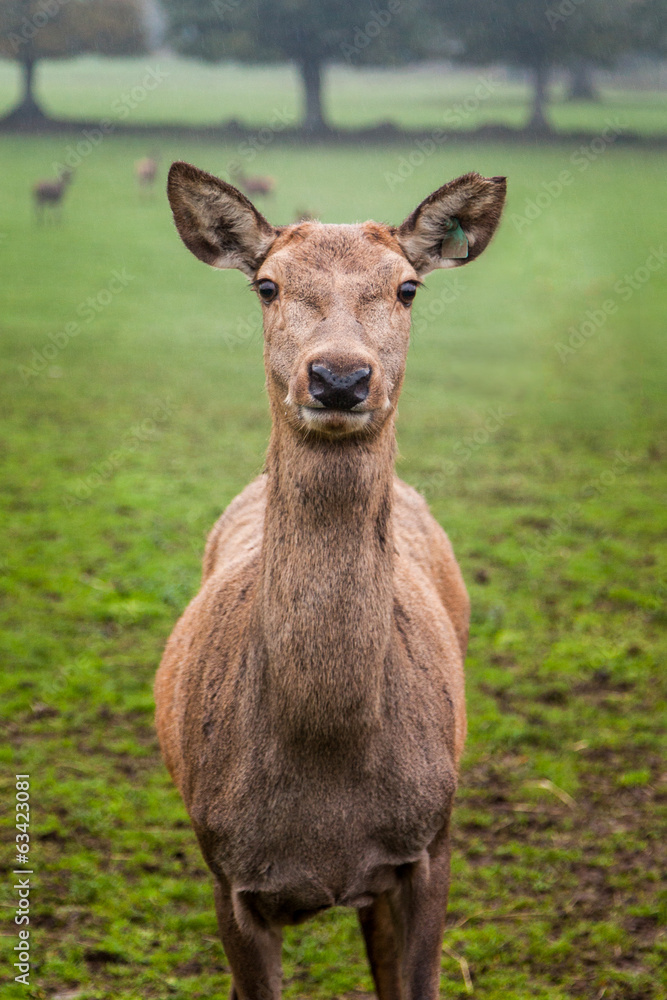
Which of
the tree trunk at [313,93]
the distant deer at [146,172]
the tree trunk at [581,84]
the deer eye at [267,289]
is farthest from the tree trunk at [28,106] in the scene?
the deer eye at [267,289]

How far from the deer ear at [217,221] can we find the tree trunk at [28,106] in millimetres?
30783

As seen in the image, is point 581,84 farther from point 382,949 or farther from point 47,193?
point 382,949

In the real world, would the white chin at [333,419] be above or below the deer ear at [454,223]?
below

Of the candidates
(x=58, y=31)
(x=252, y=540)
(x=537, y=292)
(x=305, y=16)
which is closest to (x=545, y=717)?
(x=252, y=540)

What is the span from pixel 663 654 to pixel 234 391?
29.3 feet

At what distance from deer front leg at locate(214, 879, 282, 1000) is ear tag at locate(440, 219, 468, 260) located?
2.64 m

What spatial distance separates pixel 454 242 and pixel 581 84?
33607 mm

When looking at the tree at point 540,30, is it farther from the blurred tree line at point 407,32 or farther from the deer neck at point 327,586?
the deer neck at point 327,586

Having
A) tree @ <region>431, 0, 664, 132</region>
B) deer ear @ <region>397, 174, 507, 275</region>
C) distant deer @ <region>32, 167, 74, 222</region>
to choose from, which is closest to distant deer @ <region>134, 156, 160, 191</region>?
distant deer @ <region>32, 167, 74, 222</region>

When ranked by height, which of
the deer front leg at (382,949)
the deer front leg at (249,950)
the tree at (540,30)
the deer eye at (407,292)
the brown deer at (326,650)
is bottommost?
the deer front leg at (382,949)

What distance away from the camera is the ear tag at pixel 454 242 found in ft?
13.9

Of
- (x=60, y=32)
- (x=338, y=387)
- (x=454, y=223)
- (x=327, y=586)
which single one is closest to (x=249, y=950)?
(x=327, y=586)

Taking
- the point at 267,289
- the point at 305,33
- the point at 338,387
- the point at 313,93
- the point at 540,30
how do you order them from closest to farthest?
the point at 338,387, the point at 267,289, the point at 305,33, the point at 313,93, the point at 540,30

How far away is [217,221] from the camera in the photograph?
166 inches
